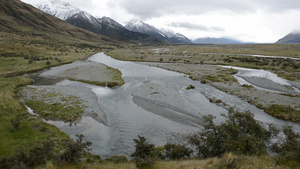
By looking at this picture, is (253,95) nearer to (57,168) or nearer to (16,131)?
(57,168)

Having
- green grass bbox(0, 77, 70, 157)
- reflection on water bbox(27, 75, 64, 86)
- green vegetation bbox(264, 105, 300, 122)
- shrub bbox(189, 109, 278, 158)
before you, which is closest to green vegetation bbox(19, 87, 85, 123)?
green grass bbox(0, 77, 70, 157)

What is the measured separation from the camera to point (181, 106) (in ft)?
122

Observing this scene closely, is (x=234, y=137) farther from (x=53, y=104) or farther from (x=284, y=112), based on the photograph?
(x=53, y=104)

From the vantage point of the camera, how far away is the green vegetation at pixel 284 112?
3139 centimetres

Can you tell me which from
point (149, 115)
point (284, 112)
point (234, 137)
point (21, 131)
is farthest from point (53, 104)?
point (284, 112)

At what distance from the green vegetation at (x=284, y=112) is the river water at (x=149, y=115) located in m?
1.51

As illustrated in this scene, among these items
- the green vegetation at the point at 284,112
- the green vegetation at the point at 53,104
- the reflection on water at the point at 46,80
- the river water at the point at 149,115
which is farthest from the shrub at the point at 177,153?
the reflection on water at the point at 46,80

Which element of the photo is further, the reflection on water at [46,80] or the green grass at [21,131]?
the reflection on water at [46,80]

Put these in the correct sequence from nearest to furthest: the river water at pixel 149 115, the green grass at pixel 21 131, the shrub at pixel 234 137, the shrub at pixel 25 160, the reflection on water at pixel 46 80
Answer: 1. the shrub at pixel 25 160
2. the shrub at pixel 234 137
3. the green grass at pixel 21 131
4. the river water at pixel 149 115
5. the reflection on water at pixel 46 80

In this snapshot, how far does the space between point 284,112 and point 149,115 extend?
91.0 ft

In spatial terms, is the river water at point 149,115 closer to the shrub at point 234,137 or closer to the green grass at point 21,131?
the green grass at point 21,131

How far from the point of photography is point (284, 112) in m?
33.1

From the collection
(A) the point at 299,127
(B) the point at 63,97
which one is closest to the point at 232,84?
(A) the point at 299,127

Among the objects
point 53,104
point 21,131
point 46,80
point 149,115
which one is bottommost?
point 149,115
